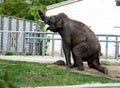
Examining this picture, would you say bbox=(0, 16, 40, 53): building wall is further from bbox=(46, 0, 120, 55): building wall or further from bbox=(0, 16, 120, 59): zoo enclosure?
bbox=(46, 0, 120, 55): building wall

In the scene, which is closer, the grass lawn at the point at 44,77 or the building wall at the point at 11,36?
the grass lawn at the point at 44,77

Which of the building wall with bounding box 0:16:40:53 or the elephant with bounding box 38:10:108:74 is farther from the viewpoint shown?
the building wall with bounding box 0:16:40:53

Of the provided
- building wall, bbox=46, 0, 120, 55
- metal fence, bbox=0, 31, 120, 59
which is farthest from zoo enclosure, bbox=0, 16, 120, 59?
building wall, bbox=46, 0, 120, 55

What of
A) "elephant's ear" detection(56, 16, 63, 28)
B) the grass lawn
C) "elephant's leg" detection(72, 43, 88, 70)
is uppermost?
"elephant's ear" detection(56, 16, 63, 28)

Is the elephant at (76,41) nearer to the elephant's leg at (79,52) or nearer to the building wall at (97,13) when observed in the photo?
the elephant's leg at (79,52)

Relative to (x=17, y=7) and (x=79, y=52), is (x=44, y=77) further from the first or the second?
(x=17, y=7)

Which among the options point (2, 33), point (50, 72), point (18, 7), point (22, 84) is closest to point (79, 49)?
point (50, 72)

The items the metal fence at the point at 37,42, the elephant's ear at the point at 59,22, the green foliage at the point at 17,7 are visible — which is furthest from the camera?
the green foliage at the point at 17,7

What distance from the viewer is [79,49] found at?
1011cm

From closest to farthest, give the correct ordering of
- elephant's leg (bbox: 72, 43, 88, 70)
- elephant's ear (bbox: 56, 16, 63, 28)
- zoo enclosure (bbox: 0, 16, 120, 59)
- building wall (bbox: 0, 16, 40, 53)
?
elephant's leg (bbox: 72, 43, 88, 70), elephant's ear (bbox: 56, 16, 63, 28), zoo enclosure (bbox: 0, 16, 120, 59), building wall (bbox: 0, 16, 40, 53)

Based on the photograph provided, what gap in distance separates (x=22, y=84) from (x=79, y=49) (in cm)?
300

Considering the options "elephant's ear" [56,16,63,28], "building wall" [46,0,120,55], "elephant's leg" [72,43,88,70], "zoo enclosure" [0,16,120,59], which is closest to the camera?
"elephant's leg" [72,43,88,70]

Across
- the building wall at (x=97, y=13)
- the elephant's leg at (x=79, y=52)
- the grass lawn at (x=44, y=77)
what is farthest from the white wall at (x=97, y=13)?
the grass lawn at (x=44, y=77)

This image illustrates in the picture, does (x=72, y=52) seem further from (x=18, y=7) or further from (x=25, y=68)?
(x=18, y=7)
